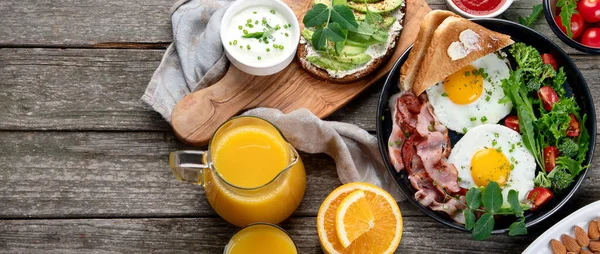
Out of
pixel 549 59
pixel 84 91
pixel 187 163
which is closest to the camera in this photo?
pixel 187 163

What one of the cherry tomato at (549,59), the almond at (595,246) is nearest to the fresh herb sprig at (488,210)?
the almond at (595,246)

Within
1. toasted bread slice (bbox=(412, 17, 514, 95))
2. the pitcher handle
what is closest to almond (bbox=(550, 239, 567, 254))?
toasted bread slice (bbox=(412, 17, 514, 95))

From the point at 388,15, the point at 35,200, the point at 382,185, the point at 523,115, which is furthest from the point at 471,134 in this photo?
the point at 35,200

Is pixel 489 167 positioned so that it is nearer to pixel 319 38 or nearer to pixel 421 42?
pixel 421 42

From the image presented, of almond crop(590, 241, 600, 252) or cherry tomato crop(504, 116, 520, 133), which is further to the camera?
cherry tomato crop(504, 116, 520, 133)

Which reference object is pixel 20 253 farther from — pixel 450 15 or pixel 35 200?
pixel 450 15

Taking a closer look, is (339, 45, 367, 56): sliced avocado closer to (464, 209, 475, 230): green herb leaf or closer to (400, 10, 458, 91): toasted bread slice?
(400, 10, 458, 91): toasted bread slice

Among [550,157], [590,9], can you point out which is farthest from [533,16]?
[550,157]
